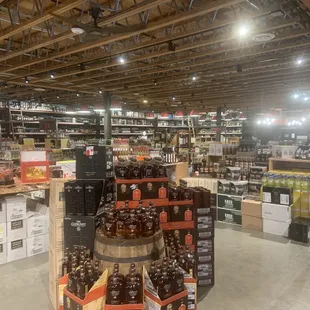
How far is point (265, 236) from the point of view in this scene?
5215 millimetres

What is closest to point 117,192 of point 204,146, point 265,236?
point 265,236

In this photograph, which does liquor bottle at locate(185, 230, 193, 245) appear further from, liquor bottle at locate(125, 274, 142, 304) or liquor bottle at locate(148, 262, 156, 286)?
liquor bottle at locate(125, 274, 142, 304)

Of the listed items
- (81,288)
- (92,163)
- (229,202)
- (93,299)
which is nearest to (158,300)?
(93,299)

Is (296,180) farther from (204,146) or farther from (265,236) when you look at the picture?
(204,146)

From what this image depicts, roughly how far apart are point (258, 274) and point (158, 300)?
Result: 231cm

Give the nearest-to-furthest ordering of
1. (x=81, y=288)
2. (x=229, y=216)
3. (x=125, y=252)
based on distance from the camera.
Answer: (x=81, y=288) < (x=125, y=252) < (x=229, y=216)

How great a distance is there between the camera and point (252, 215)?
5.59 m

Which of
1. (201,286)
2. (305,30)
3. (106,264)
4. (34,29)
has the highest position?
(34,29)

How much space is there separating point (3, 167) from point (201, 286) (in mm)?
3414

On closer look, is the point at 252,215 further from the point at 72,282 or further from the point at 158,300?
the point at 72,282

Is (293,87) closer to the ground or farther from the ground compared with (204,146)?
farther from the ground

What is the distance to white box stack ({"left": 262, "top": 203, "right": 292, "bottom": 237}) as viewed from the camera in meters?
5.16

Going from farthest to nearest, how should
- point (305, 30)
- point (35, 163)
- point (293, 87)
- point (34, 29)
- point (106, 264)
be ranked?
point (293, 87) → point (34, 29) → point (35, 163) → point (305, 30) → point (106, 264)

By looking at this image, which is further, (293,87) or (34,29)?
(293,87)
